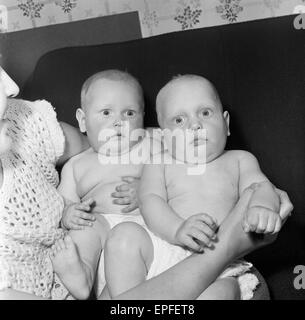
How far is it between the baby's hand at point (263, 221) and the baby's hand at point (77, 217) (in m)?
0.20

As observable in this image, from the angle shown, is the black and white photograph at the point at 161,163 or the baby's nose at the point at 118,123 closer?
the black and white photograph at the point at 161,163

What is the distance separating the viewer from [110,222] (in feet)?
2.16

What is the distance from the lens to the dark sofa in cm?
73

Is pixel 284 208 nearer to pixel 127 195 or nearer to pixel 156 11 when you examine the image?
pixel 127 195

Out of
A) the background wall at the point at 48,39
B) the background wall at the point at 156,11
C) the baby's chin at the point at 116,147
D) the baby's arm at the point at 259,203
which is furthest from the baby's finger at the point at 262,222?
the background wall at the point at 48,39

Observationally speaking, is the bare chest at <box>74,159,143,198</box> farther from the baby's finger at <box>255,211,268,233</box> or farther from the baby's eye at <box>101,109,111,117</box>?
the baby's finger at <box>255,211,268,233</box>

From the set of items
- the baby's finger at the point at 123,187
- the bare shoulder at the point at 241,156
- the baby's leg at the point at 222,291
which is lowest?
the baby's leg at the point at 222,291

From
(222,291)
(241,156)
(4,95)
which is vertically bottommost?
(222,291)

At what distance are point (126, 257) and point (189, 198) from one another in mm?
114

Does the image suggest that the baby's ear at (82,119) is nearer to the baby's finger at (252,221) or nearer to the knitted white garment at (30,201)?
the knitted white garment at (30,201)

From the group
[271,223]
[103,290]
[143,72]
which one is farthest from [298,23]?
[103,290]

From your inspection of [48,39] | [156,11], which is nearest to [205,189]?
[156,11]

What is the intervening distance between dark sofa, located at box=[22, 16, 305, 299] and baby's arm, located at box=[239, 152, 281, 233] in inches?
4.0

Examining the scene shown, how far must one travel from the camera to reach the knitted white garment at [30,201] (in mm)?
583
